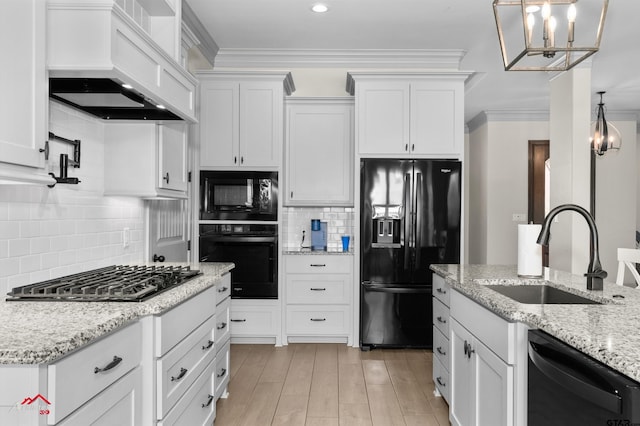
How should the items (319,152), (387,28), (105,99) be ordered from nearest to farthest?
(105,99), (387,28), (319,152)

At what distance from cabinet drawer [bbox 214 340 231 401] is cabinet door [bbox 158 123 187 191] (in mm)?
1058

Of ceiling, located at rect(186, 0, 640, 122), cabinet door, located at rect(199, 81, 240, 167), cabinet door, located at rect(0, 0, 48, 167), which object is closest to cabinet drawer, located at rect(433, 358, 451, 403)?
cabinet door, located at rect(0, 0, 48, 167)

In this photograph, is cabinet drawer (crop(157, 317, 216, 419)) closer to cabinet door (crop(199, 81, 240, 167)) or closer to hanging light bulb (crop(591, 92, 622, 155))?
cabinet door (crop(199, 81, 240, 167))

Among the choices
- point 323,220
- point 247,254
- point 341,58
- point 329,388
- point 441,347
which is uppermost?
point 341,58

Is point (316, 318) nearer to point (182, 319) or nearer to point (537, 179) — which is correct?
point (182, 319)

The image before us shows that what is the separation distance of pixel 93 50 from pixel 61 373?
1.17 m

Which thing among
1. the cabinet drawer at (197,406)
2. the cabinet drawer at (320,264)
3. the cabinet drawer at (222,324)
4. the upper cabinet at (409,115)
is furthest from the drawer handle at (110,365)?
the upper cabinet at (409,115)

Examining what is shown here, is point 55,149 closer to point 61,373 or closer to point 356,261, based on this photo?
point 61,373

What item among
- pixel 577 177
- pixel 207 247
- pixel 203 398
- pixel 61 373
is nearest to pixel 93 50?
pixel 61 373

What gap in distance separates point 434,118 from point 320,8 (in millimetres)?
1425

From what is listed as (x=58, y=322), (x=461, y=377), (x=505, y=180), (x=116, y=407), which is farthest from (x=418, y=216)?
(x=505, y=180)

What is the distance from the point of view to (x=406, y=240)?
4082mm

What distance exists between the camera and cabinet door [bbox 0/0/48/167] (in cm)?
143

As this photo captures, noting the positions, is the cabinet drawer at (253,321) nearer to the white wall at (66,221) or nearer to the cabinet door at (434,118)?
the white wall at (66,221)
